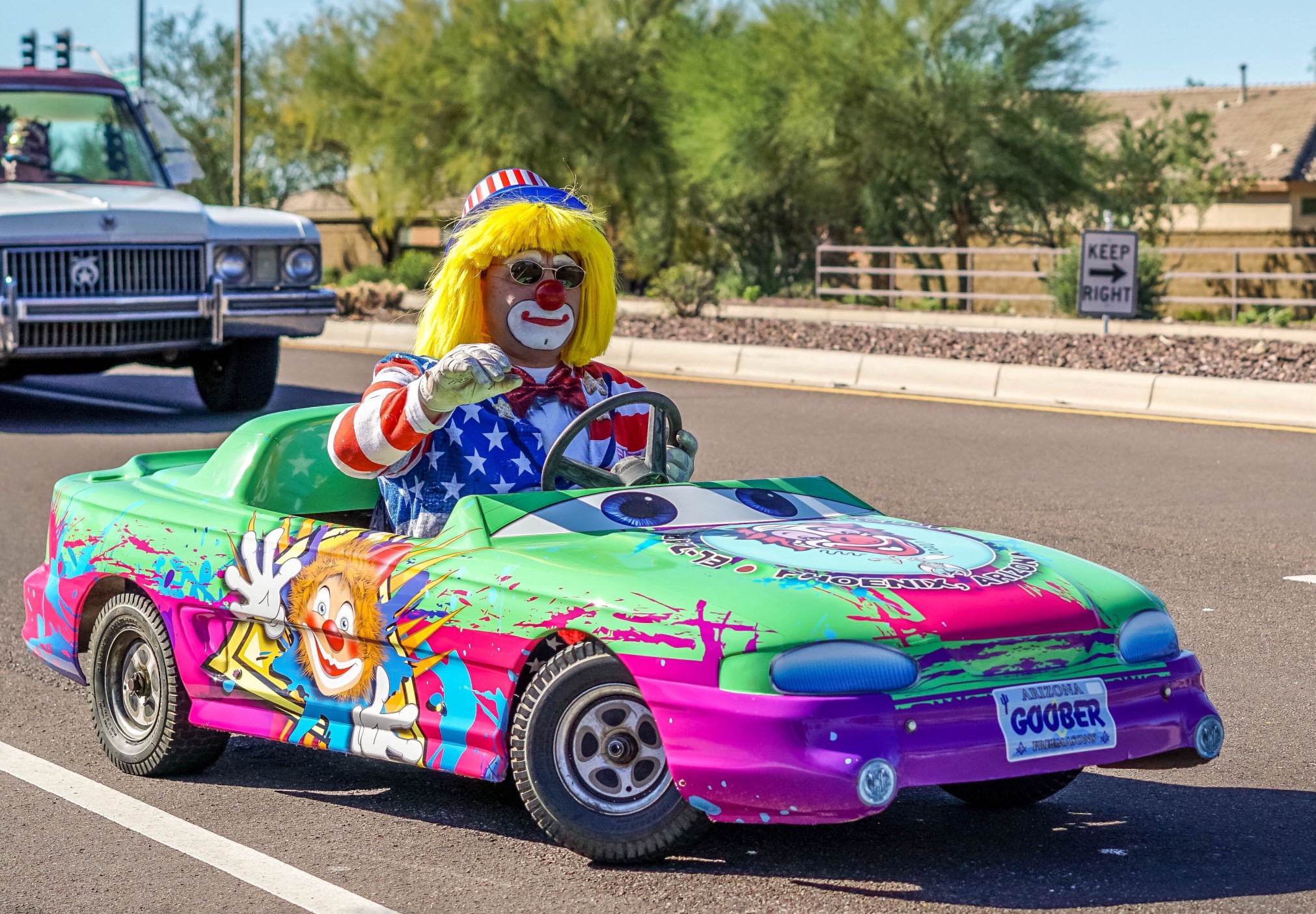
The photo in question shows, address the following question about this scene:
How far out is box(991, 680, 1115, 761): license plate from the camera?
3.62 metres

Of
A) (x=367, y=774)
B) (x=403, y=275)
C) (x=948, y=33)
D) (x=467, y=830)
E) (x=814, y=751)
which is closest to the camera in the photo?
(x=814, y=751)

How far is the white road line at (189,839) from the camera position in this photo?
12.2ft

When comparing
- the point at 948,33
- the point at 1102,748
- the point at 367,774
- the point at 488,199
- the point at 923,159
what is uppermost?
the point at 948,33

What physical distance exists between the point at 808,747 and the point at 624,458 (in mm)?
1508

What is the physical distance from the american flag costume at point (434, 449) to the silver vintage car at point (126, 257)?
803cm

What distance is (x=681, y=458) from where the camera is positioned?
15.8 feet

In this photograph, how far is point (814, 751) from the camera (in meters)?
3.44

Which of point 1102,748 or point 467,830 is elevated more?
point 1102,748

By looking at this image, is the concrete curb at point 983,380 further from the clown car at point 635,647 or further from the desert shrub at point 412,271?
the desert shrub at point 412,271

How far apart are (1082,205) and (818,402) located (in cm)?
1980

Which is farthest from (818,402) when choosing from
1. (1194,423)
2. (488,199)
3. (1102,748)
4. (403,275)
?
(403,275)

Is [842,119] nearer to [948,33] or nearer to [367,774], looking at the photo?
[948,33]

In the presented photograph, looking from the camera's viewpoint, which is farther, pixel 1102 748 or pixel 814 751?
pixel 1102 748

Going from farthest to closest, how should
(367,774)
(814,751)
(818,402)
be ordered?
1. (818,402)
2. (367,774)
3. (814,751)
